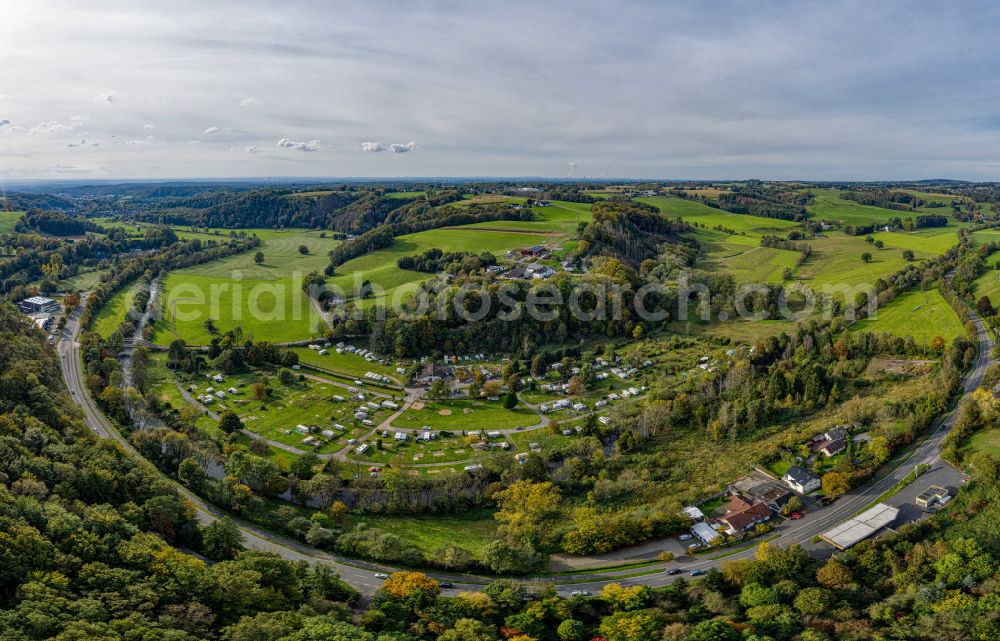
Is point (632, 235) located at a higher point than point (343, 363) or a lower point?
higher

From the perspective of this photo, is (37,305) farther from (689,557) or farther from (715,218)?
(715,218)

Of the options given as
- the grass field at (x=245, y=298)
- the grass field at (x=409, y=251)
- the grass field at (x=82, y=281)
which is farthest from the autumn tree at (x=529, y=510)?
the grass field at (x=82, y=281)

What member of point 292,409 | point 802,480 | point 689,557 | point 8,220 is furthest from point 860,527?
point 8,220

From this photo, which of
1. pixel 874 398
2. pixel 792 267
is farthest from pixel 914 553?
pixel 792 267

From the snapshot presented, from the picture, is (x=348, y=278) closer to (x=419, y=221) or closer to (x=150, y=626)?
(x=419, y=221)

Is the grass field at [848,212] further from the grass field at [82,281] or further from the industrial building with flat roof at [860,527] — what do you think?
the grass field at [82,281]

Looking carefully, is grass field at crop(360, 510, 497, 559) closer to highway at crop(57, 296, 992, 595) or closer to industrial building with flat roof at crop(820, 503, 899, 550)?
highway at crop(57, 296, 992, 595)
